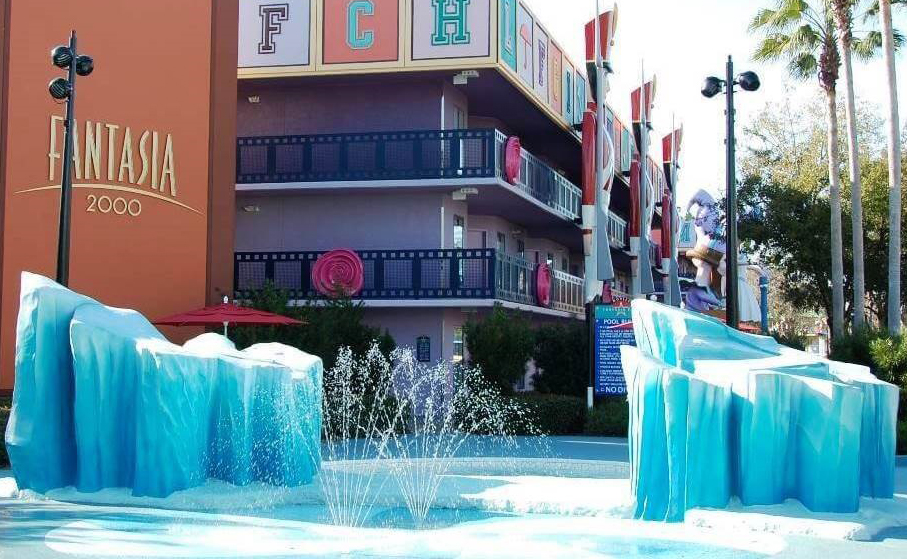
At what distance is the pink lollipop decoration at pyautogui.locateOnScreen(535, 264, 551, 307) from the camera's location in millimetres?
30781

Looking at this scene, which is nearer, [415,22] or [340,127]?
[415,22]

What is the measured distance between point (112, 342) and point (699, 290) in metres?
33.8

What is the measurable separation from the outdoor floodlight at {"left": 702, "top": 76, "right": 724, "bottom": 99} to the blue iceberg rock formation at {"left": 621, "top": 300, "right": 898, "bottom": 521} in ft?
25.5

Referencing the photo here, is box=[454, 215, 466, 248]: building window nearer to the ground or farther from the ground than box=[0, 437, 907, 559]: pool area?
farther from the ground

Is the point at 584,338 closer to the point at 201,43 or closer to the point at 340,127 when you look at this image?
the point at 340,127

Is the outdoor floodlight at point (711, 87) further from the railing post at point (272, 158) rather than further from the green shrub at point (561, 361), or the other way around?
the railing post at point (272, 158)

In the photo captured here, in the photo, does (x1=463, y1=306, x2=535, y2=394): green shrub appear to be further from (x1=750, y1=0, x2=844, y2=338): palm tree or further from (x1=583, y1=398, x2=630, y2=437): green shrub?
(x1=750, y1=0, x2=844, y2=338): palm tree

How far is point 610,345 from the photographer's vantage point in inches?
922

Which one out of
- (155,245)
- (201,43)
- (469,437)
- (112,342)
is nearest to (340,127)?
(201,43)

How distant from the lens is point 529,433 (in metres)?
24.1

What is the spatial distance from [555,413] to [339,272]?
5.78 meters

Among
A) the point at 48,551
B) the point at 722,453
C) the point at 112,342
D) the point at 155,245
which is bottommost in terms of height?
the point at 48,551

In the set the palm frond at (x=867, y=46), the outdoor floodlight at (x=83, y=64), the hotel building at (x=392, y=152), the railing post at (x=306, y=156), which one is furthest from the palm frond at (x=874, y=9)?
the outdoor floodlight at (x=83, y=64)

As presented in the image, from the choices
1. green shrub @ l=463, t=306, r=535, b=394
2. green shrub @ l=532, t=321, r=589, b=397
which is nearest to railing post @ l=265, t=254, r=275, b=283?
green shrub @ l=463, t=306, r=535, b=394
